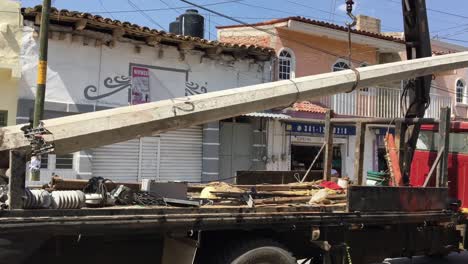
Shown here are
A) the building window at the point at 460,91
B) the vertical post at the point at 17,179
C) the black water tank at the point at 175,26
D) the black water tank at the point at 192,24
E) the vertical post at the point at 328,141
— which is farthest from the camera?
the building window at the point at 460,91

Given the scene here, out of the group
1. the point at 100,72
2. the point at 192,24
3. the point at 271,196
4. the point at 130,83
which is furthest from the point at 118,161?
the point at 271,196

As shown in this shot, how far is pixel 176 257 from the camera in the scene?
4539 mm

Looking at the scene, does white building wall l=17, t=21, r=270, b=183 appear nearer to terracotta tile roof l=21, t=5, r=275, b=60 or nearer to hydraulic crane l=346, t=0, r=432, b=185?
terracotta tile roof l=21, t=5, r=275, b=60

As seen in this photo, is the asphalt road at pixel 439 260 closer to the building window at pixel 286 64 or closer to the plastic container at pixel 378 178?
the plastic container at pixel 378 178

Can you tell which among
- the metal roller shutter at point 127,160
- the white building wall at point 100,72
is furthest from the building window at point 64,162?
the metal roller shutter at point 127,160

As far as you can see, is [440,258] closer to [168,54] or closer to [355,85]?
[355,85]

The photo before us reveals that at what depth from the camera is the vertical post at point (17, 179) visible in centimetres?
369

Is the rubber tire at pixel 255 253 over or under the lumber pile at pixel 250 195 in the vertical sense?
under

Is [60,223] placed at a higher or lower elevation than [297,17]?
lower

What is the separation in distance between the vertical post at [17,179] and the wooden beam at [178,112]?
13 cm

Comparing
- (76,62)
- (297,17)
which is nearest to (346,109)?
(297,17)

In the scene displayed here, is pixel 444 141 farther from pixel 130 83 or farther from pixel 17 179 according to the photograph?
pixel 130 83

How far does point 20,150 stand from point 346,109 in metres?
15.1

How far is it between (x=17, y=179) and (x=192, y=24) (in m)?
14.2
